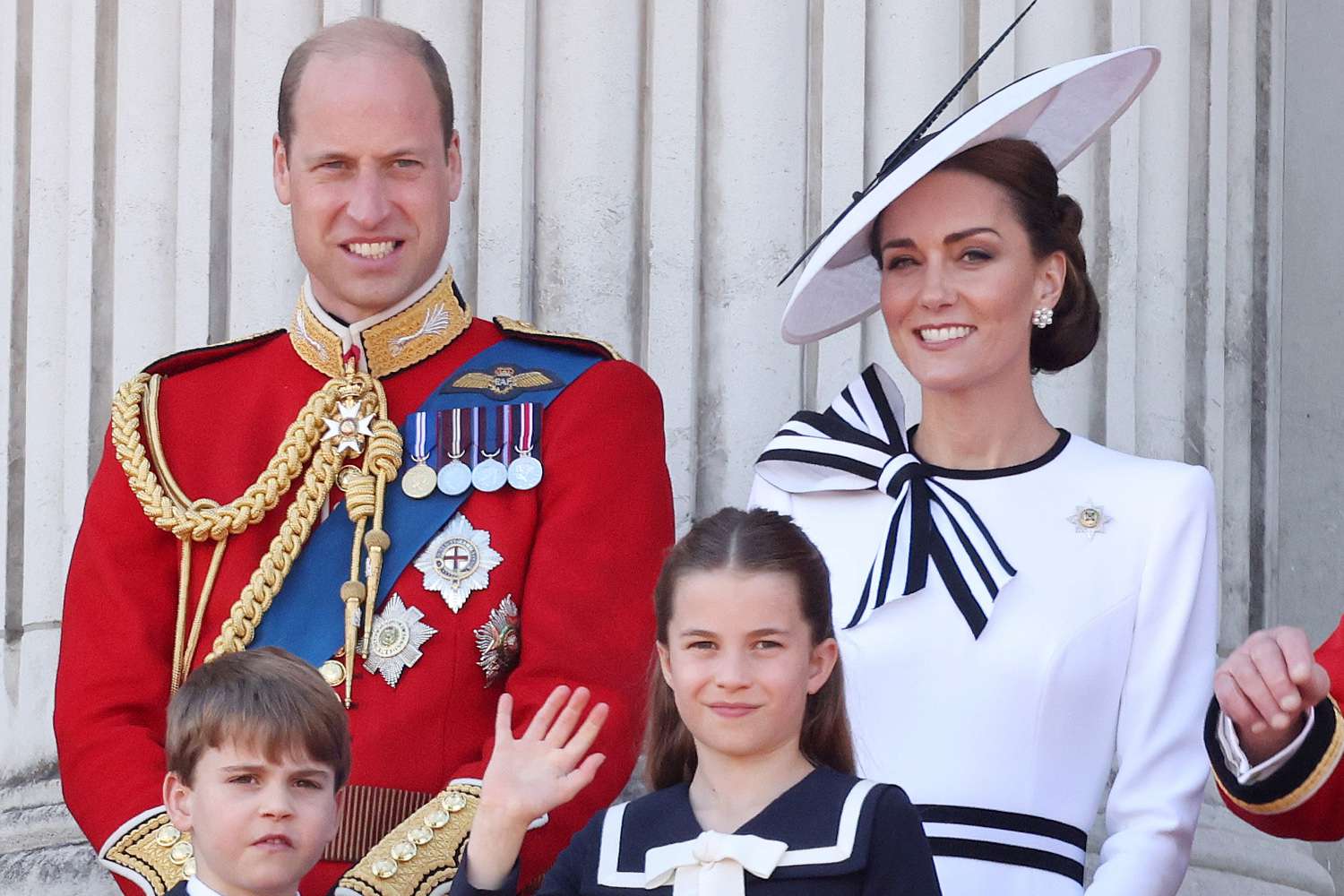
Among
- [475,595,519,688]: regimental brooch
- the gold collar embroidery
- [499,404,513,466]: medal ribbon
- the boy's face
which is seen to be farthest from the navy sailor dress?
the gold collar embroidery

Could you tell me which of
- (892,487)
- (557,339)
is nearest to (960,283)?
(892,487)

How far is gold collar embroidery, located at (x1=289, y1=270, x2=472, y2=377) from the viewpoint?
146 inches

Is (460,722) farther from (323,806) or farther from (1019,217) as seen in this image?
(1019,217)

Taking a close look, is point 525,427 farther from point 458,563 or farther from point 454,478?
point 458,563

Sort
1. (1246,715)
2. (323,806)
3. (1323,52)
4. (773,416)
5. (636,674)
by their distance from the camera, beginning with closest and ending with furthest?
(1246,715) → (323,806) → (636,674) → (773,416) → (1323,52)

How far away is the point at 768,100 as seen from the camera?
436 cm

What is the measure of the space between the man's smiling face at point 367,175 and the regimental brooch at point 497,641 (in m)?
0.56

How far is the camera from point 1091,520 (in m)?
3.40

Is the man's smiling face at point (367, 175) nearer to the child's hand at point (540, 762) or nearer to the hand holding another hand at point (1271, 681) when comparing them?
the child's hand at point (540, 762)

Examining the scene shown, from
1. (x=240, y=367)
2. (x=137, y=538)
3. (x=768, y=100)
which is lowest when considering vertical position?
(x=137, y=538)

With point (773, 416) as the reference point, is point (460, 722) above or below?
below

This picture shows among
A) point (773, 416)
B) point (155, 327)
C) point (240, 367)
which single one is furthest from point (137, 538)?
point (773, 416)

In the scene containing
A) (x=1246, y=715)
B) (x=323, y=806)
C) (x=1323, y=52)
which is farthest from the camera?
(x=1323, y=52)

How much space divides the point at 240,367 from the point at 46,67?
109 cm
